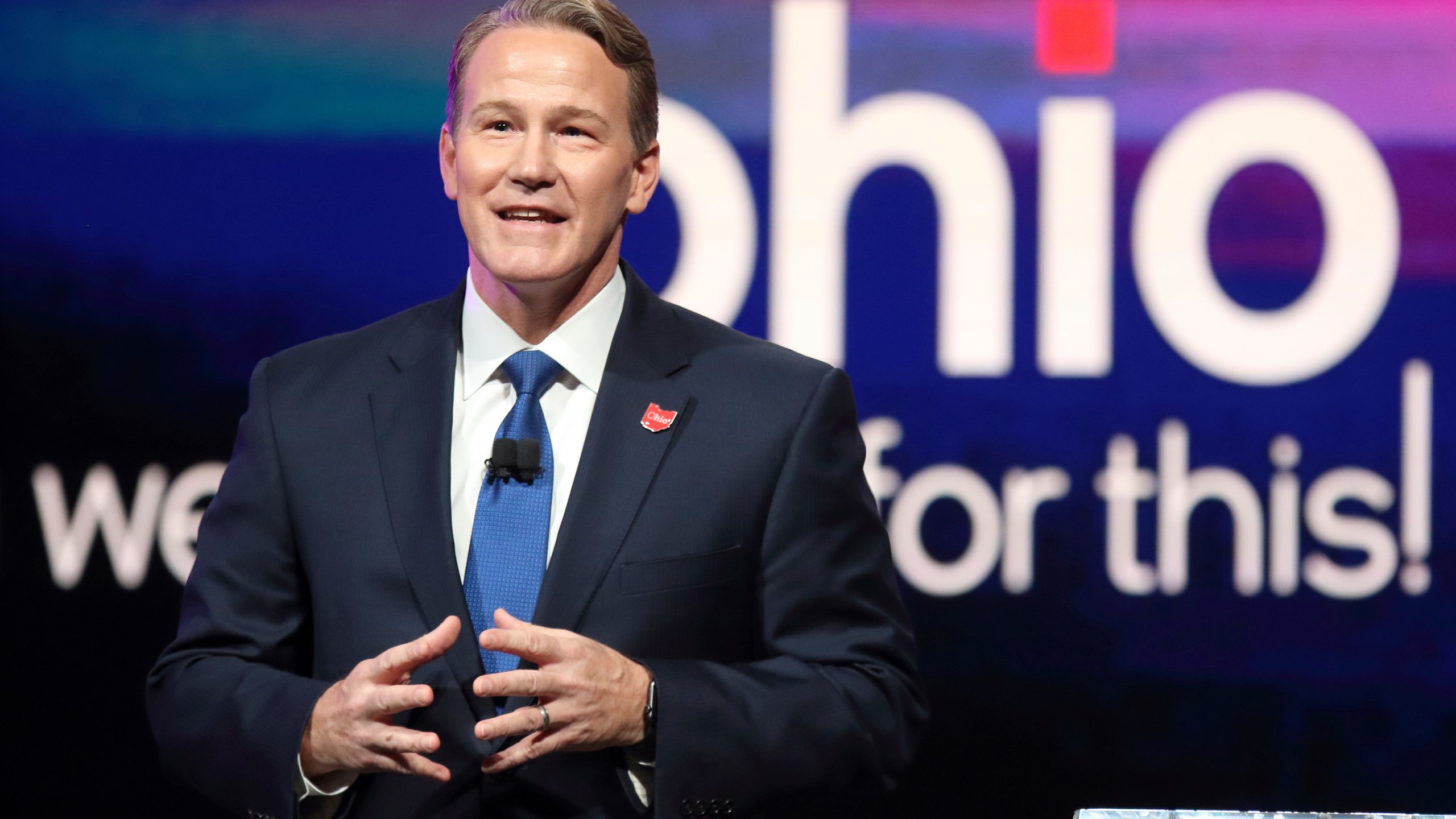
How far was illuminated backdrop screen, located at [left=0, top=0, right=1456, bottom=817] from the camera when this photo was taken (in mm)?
3223

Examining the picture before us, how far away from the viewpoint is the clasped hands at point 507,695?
4.74 feet

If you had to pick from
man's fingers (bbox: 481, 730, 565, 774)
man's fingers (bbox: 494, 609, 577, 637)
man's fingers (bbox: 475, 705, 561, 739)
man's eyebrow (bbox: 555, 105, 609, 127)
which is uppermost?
man's eyebrow (bbox: 555, 105, 609, 127)

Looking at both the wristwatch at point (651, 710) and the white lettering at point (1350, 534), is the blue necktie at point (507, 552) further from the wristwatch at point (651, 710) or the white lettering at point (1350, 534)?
the white lettering at point (1350, 534)

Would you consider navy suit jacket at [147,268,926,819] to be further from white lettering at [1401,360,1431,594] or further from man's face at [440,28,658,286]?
white lettering at [1401,360,1431,594]

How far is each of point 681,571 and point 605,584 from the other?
0.31 feet

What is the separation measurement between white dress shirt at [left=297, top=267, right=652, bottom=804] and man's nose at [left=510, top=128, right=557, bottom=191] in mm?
179

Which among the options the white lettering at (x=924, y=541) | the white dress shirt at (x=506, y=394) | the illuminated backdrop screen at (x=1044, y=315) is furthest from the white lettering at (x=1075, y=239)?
the white dress shirt at (x=506, y=394)

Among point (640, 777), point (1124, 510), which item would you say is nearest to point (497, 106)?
point (640, 777)

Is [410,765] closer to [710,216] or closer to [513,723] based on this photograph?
[513,723]

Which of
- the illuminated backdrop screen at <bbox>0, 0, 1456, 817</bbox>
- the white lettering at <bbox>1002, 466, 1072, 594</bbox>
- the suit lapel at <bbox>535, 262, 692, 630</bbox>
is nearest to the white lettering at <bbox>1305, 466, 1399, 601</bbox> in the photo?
the illuminated backdrop screen at <bbox>0, 0, 1456, 817</bbox>

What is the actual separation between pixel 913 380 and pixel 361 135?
4.54 ft

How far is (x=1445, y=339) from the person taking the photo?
3209 mm

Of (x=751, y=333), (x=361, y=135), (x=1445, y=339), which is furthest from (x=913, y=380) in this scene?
(x=361, y=135)

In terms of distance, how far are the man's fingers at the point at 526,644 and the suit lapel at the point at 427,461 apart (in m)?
0.21
